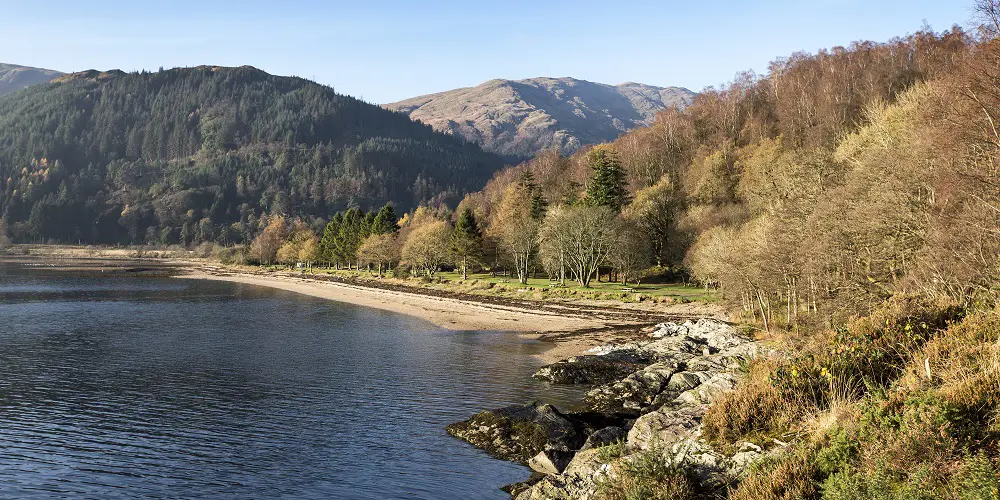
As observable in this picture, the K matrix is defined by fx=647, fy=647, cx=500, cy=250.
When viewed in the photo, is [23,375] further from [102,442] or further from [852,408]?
[852,408]

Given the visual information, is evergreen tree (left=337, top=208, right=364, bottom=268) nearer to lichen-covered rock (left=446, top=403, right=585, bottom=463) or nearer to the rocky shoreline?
the rocky shoreline

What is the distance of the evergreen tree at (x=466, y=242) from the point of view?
109312mm

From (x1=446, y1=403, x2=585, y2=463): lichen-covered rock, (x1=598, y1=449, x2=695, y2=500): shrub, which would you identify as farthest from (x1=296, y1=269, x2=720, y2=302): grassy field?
(x1=598, y1=449, x2=695, y2=500): shrub

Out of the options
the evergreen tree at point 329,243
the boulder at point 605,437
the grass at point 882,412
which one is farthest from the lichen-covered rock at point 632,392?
the evergreen tree at point 329,243

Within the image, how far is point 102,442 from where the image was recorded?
83.6 feet

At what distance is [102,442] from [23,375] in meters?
17.9

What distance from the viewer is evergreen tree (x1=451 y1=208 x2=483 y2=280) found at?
Result: 109312mm

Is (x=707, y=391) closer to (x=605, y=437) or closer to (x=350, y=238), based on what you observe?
(x=605, y=437)

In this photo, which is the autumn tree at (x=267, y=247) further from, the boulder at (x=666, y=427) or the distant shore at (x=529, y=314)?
the boulder at (x=666, y=427)

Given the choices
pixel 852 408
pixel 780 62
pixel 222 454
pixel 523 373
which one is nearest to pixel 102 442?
pixel 222 454

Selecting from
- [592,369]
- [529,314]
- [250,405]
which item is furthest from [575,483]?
[529,314]

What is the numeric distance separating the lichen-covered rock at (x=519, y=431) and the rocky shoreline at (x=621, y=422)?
0.04m

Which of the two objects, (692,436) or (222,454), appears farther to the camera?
(222,454)

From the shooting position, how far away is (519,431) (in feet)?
81.8
